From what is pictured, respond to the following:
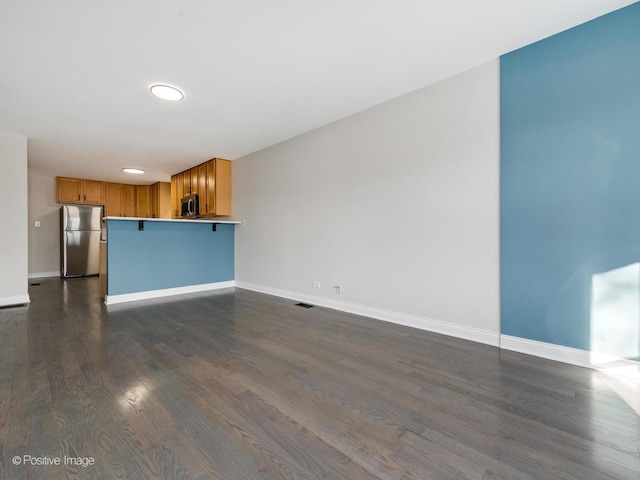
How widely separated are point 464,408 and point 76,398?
6.88 feet

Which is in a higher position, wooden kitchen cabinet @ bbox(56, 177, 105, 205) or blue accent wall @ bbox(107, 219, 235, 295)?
wooden kitchen cabinet @ bbox(56, 177, 105, 205)

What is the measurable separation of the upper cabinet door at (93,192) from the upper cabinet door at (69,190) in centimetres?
9

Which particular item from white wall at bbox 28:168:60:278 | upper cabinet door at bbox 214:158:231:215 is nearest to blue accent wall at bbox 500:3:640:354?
upper cabinet door at bbox 214:158:231:215

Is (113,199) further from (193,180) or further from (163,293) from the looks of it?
(163,293)

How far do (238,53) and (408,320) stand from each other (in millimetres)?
2810

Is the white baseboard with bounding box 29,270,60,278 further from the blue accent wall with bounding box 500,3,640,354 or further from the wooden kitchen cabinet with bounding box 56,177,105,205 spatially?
the blue accent wall with bounding box 500,3,640,354

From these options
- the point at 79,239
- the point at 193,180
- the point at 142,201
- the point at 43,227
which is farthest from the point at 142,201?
the point at 193,180

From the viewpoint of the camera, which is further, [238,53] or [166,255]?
[166,255]

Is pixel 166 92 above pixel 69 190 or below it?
above

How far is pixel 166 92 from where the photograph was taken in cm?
279

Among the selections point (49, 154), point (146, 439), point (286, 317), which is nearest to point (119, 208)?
point (49, 154)

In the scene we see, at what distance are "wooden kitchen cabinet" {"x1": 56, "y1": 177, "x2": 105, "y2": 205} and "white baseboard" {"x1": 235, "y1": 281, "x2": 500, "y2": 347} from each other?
5687 mm

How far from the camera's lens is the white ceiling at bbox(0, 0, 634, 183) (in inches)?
71.5

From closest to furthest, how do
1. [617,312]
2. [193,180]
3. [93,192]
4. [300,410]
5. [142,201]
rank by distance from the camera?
[300,410] → [617,312] → [193,180] → [93,192] → [142,201]
